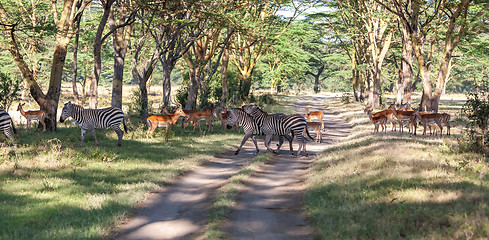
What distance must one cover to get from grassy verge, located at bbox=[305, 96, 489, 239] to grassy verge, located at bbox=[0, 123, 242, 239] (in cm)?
460

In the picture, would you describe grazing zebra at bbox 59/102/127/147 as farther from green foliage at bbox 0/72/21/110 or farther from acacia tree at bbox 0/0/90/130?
green foliage at bbox 0/72/21/110

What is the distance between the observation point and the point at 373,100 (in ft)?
128

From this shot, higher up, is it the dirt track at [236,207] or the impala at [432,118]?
the impala at [432,118]

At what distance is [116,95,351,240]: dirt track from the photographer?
26.2 ft

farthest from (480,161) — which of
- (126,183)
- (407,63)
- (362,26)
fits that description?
(362,26)

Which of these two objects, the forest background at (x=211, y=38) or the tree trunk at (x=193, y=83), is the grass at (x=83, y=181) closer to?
the forest background at (x=211, y=38)

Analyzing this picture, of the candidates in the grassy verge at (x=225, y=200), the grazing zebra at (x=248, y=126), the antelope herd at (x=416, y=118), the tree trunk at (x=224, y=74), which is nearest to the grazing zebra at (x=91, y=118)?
the grazing zebra at (x=248, y=126)

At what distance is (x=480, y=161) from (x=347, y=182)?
3680mm

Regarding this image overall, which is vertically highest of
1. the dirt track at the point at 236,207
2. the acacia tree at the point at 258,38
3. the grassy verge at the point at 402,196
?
the acacia tree at the point at 258,38

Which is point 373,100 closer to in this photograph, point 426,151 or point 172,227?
point 426,151

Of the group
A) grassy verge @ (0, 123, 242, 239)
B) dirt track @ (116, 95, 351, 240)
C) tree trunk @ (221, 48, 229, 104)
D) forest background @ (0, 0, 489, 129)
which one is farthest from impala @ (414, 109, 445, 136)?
tree trunk @ (221, 48, 229, 104)

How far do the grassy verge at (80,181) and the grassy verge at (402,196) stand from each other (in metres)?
4.60

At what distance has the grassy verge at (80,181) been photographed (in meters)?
8.07

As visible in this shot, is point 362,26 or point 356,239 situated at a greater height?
point 362,26
